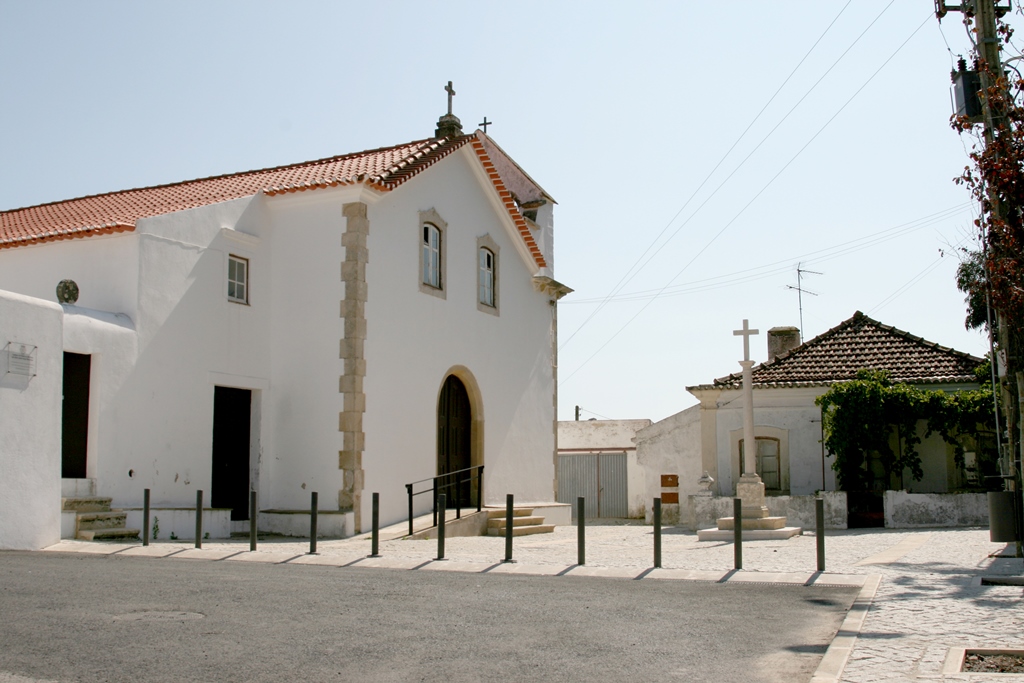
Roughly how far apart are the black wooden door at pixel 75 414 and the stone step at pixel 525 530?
721cm

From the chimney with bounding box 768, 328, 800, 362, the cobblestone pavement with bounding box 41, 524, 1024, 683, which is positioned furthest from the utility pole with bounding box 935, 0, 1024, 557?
the chimney with bounding box 768, 328, 800, 362

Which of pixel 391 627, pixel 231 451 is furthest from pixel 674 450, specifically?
pixel 391 627

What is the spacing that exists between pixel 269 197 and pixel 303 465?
15.3ft

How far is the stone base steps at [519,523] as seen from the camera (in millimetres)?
18203

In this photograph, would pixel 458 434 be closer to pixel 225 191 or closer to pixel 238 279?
pixel 238 279

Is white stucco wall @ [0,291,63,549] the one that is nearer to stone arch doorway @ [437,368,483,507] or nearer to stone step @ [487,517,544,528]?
stone arch doorway @ [437,368,483,507]

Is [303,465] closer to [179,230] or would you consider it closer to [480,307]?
[179,230]

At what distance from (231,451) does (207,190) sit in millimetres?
5688

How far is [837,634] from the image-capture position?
707 cm

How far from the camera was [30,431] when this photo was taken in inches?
481

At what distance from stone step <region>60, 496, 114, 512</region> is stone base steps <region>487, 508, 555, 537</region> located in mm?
6819

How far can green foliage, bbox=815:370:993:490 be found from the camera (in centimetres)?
2067

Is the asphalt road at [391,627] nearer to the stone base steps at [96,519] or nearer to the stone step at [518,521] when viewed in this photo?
the stone base steps at [96,519]

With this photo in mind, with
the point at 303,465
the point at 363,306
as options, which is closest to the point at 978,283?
the point at 363,306
